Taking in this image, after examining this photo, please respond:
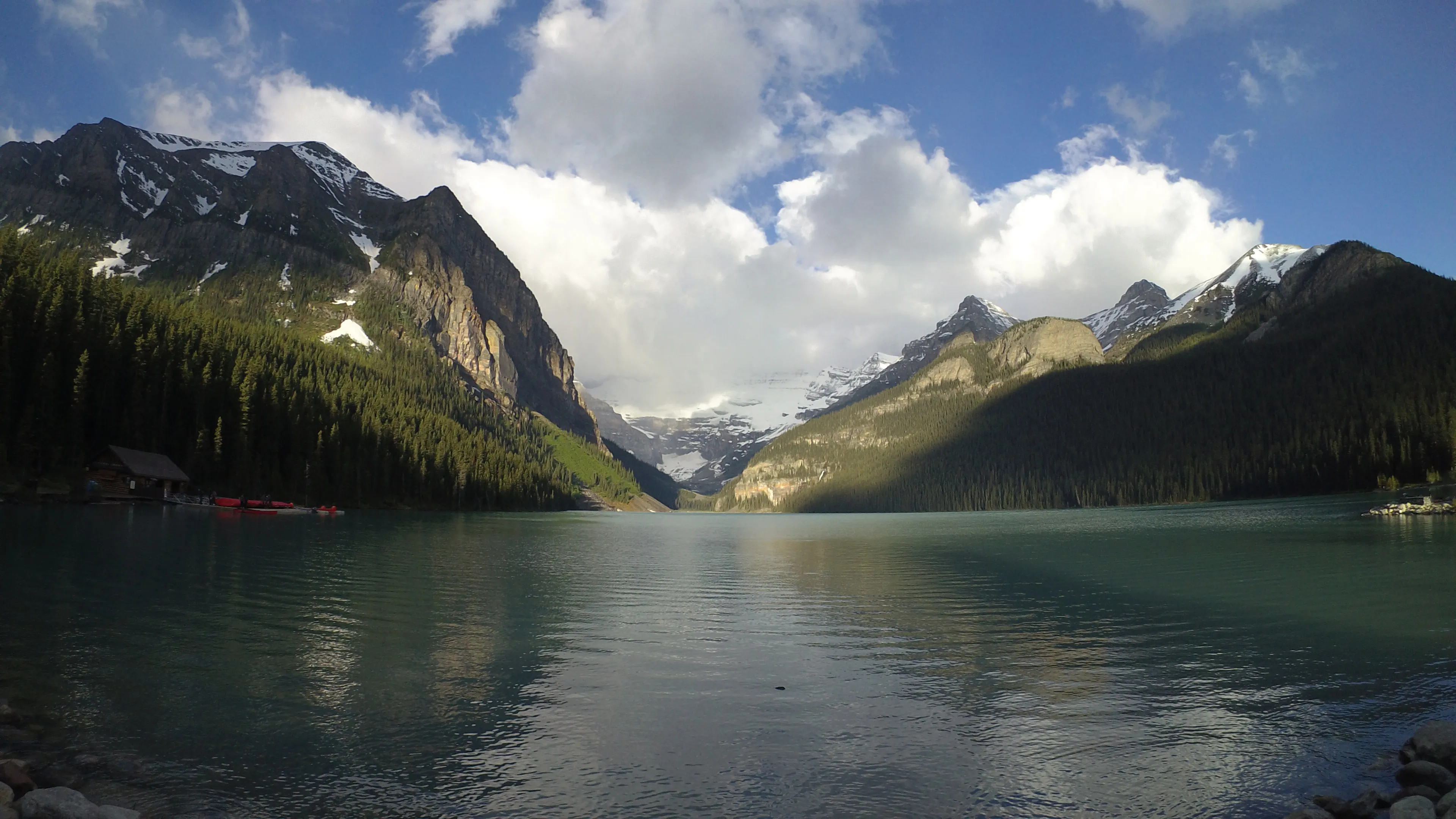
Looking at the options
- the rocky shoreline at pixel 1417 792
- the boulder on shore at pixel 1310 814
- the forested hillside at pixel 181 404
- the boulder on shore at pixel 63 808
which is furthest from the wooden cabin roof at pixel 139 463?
the rocky shoreline at pixel 1417 792

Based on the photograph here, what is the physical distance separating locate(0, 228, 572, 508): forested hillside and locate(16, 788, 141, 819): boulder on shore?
299 feet

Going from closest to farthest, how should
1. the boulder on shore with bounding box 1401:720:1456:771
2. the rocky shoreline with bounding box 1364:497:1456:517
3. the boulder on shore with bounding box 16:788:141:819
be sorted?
the boulder on shore with bounding box 16:788:141:819 < the boulder on shore with bounding box 1401:720:1456:771 < the rocky shoreline with bounding box 1364:497:1456:517

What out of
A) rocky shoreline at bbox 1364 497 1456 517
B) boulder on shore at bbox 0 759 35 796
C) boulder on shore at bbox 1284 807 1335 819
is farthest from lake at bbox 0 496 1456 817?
rocky shoreline at bbox 1364 497 1456 517

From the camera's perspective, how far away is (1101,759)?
1329 cm

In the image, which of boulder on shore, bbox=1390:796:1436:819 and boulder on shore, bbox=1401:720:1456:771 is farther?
boulder on shore, bbox=1401:720:1456:771

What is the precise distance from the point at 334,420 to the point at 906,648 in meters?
130

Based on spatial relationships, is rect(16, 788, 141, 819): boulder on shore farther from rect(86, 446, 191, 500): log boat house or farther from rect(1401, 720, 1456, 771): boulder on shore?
rect(86, 446, 191, 500): log boat house

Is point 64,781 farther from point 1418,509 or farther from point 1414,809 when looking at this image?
point 1418,509

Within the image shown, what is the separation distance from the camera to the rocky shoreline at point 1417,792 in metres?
10.6

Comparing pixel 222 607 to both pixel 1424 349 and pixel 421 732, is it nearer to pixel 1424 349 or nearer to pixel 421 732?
pixel 421 732

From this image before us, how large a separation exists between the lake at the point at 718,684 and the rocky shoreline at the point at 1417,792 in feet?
1.82

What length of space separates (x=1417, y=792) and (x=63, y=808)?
64.5 ft

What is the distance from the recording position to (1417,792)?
11.8 metres

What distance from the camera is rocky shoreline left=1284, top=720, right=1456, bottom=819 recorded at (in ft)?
34.9
